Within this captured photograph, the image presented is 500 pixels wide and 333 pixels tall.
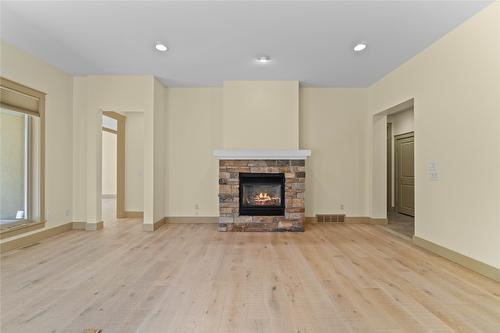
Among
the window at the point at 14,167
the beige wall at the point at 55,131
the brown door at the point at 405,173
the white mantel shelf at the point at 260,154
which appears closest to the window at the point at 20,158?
the window at the point at 14,167

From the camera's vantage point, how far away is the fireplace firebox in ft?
15.3

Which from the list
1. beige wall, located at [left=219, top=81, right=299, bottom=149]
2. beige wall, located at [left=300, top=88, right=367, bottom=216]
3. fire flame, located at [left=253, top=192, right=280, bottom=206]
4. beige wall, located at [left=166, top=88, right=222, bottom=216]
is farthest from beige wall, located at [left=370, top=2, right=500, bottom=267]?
beige wall, located at [left=166, top=88, right=222, bottom=216]

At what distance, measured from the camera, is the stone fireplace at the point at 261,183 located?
14.8 ft

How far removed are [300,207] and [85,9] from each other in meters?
4.03

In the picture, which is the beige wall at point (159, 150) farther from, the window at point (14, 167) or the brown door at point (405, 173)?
the brown door at point (405, 173)

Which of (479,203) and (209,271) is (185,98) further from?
(479,203)

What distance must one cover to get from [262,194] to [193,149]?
66.4 inches

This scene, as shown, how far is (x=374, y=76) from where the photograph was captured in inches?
178

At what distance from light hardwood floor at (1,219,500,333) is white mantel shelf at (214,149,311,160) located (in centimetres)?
156

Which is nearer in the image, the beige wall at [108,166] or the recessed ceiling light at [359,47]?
the recessed ceiling light at [359,47]

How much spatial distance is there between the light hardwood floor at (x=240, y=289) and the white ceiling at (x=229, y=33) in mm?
2727

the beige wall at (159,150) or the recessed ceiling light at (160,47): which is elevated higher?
the recessed ceiling light at (160,47)

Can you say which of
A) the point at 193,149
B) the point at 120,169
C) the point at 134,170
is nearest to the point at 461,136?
the point at 193,149

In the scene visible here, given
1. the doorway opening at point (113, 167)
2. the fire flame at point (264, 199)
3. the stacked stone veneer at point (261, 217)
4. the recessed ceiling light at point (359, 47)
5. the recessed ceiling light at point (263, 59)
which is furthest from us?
the doorway opening at point (113, 167)
